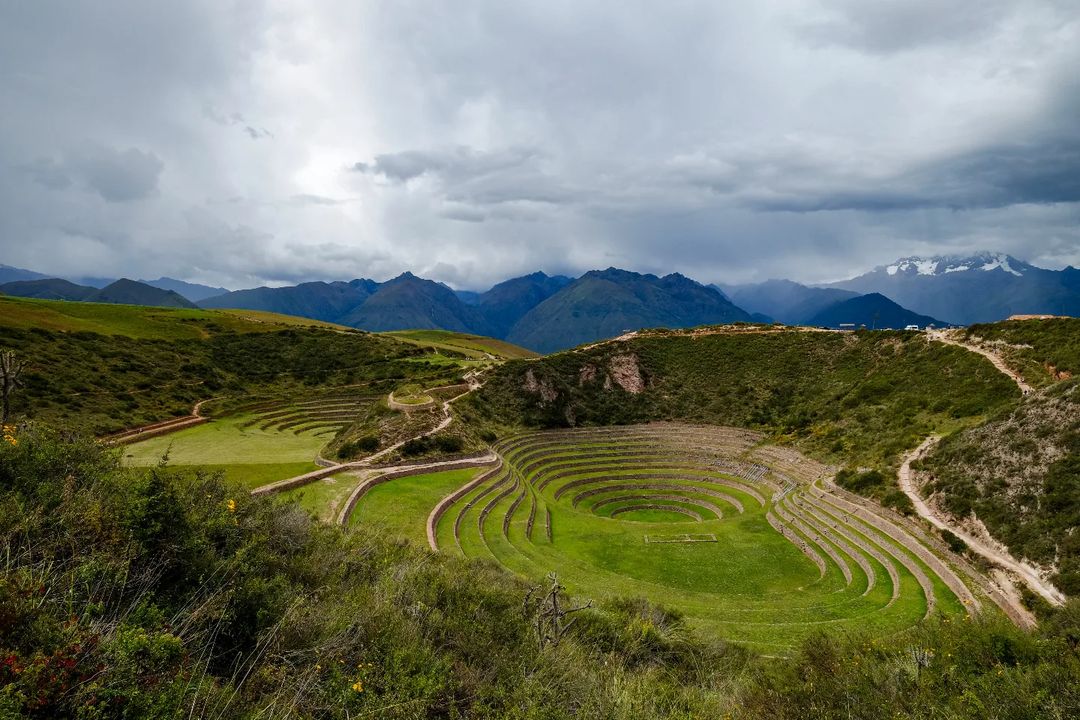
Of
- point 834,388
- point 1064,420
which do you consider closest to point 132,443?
point 1064,420

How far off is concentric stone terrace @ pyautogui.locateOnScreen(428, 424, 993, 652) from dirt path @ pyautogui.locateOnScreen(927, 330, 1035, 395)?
1459 cm

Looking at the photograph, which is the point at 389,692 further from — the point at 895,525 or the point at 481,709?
the point at 895,525

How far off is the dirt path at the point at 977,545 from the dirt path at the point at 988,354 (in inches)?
333

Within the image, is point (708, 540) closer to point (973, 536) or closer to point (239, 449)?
point (973, 536)

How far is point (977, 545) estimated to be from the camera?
70.0 feet

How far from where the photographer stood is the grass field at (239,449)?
91.2 feet

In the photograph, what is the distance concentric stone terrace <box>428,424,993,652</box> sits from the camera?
19594 millimetres

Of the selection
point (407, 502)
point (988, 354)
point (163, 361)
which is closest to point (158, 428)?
point (163, 361)

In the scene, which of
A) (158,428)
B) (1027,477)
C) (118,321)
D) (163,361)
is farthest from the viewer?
(118,321)

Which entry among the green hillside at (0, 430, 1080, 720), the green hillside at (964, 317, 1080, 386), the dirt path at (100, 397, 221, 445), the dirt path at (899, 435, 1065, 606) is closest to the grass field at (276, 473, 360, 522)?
the green hillside at (0, 430, 1080, 720)

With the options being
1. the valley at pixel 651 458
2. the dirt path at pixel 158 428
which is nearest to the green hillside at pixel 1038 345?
the valley at pixel 651 458

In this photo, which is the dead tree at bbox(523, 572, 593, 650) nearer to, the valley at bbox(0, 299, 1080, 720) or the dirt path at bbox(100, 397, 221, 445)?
the valley at bbox(0, 299, 1080, 720)

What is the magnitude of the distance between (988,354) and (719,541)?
3172 cm

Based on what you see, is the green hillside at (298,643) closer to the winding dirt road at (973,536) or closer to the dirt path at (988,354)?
the winding dirt road at (973,536)
